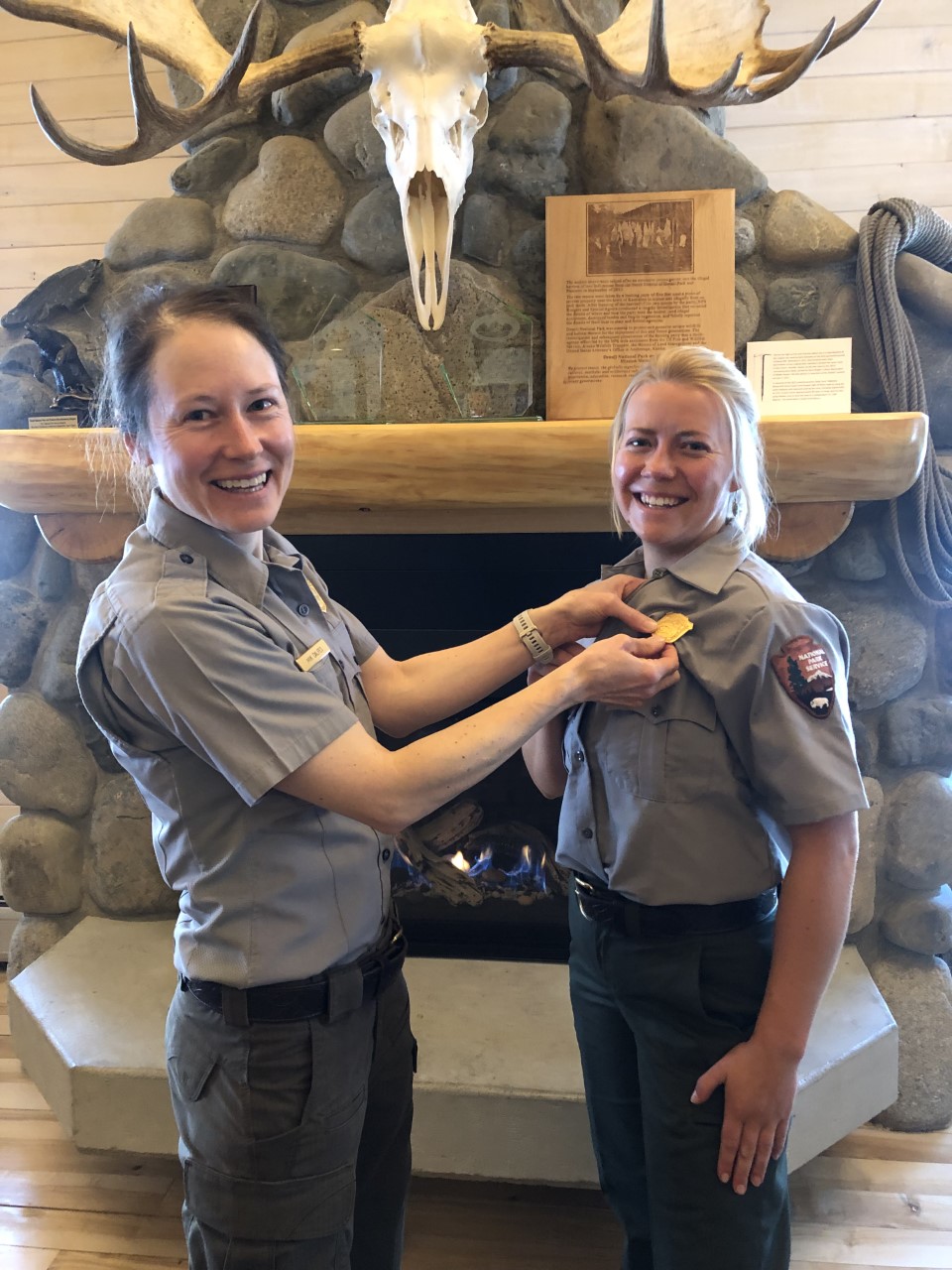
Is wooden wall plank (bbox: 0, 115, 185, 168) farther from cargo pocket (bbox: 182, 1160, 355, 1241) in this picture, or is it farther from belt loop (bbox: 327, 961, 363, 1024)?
cargo pocket (bbox: 182, 1160, 355, 1241)

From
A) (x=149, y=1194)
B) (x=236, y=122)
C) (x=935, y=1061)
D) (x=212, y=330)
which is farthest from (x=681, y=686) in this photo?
(x=236, y=122)

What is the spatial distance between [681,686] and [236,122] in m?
1.66

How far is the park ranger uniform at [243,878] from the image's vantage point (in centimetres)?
90

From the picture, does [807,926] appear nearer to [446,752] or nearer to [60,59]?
[446,752]

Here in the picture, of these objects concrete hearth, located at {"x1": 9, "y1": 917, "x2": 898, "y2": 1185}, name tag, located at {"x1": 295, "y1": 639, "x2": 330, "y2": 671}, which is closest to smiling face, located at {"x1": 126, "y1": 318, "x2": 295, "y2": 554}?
name tag, located at {"x1": 295, "y1": 639, "x2": 330, "y2": 671}

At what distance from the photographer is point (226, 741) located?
892 millimetres

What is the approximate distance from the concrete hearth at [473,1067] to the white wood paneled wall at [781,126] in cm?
178

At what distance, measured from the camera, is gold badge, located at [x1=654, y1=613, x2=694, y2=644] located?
1025 millimetres

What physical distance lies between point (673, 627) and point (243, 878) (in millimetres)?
532

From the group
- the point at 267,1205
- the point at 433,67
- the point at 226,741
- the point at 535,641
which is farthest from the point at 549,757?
the point at 433,67

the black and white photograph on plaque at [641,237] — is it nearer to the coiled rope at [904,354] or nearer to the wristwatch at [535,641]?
the coiled rope at [904,354]

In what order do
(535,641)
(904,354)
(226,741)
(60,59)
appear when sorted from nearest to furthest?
(226,741), (535,641), (904,354), (60,59)

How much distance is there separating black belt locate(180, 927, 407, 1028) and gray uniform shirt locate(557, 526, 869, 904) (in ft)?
1.03

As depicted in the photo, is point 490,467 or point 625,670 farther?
point 490,467
